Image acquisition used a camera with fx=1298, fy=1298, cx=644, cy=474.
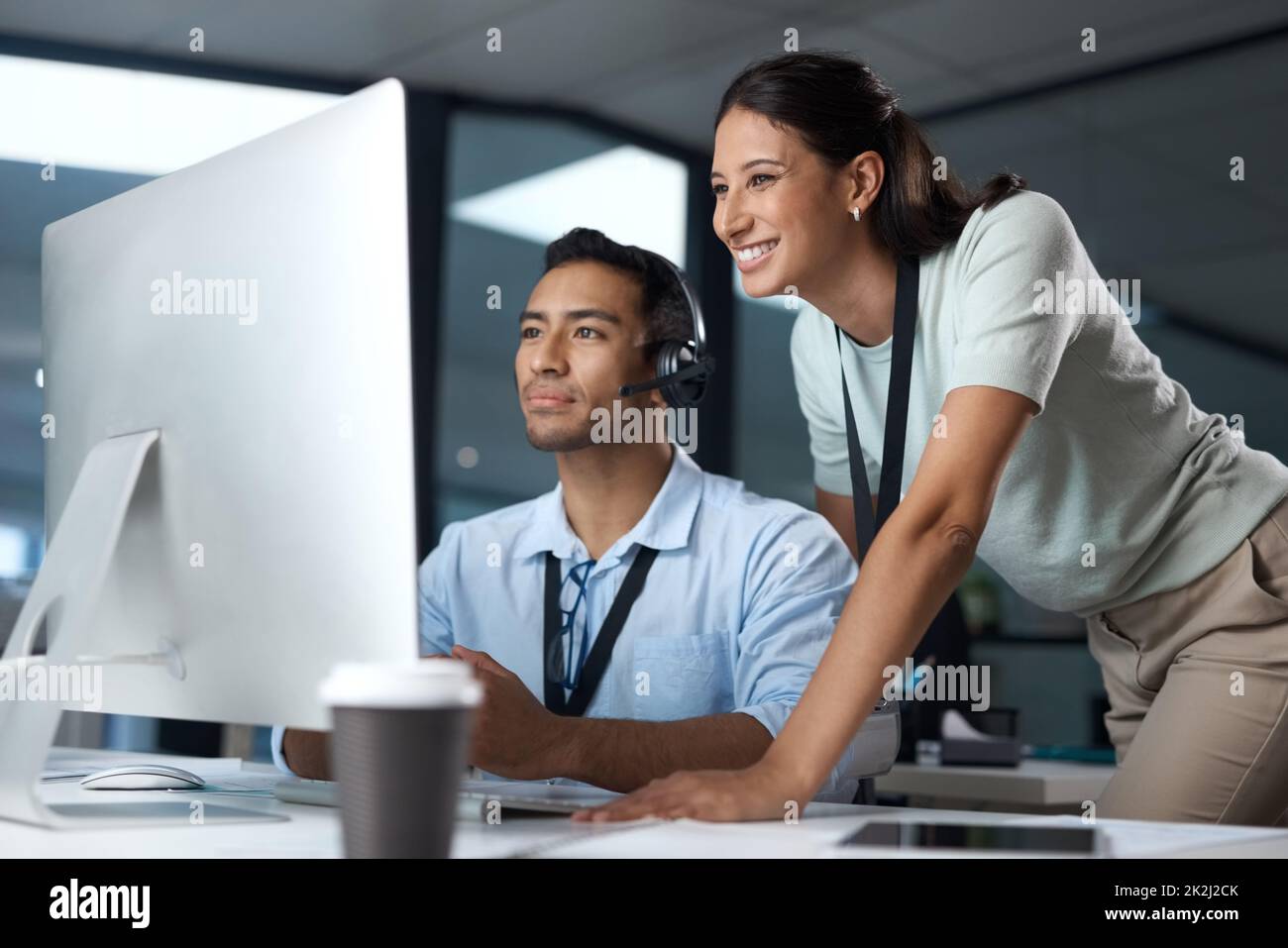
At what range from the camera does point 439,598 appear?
196 centimetres

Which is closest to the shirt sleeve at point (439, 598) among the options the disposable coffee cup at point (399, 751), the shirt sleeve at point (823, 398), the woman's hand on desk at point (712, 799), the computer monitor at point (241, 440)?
the shirt sleeve at point (823, 398)

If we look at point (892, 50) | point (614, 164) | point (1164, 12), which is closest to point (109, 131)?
point (614, 164)

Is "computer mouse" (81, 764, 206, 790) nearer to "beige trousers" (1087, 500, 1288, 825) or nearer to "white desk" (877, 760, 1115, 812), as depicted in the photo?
"beige trousers" (1087, 500, 1288, 825)

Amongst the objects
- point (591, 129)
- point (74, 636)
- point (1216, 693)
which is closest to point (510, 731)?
point (74, 636)

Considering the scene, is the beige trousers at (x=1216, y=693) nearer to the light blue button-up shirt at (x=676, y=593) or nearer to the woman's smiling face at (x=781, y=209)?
the light blue button-up shirt at (x=676, y=593)

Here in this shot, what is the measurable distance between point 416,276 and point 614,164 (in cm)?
91

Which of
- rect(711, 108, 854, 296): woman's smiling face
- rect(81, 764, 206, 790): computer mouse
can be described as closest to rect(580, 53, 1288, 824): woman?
rect(711, 108, 854, 296): woman's smiling face

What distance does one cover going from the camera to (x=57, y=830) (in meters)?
0.94

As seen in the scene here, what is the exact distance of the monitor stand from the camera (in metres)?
0.97

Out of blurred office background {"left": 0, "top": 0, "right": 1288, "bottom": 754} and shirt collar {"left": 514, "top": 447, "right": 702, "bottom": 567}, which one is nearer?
shirt collar {"left": 514, "top": 447, "right": 702, "bottom": 567}

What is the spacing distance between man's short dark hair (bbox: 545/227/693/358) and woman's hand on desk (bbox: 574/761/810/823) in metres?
1.08

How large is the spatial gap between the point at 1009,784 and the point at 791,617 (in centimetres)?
70

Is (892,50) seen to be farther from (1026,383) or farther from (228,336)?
(228,336)

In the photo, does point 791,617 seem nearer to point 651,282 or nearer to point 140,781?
point 651,282
